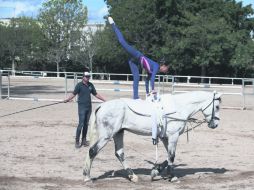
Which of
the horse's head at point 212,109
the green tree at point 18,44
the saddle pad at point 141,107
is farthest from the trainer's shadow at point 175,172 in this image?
the green tree at point 18,44

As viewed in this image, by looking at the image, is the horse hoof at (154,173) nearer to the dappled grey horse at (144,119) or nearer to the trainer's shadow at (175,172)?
the dappled grey horse at (144,119)

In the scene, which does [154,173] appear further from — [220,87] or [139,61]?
[220,87]

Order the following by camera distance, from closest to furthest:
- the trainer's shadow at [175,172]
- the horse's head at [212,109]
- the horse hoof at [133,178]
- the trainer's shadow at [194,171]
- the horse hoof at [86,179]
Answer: the horse hoof at [86,179], the horse hoof at [133,178], the horse's head at [212,109], the trainer's shadow at [175,172], the trainer's shadow at [194,171]

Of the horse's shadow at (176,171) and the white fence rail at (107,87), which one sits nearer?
the horse's shadow at (176,171)

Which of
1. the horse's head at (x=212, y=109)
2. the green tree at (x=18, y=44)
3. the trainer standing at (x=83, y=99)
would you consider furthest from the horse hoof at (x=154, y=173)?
the green tree at (x=18, y=44)

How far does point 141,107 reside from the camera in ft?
27.4

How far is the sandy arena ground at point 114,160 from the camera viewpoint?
8188 mm

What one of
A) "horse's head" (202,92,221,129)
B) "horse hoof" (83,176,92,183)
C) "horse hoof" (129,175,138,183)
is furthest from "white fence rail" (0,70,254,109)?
"horse hoof" (83,176,92,183)

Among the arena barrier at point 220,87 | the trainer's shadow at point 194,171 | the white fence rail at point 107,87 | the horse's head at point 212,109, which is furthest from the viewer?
the white fence rail at point 107,87

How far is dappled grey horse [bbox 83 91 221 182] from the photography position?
816 centimetres

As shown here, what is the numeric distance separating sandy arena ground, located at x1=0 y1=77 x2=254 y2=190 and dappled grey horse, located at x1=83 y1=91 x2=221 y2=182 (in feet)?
1.62

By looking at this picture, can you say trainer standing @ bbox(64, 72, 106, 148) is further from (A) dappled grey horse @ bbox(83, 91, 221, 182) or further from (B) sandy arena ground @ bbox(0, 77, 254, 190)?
(A) dappled grey horse @ bbox(83, 91, 221, 182)

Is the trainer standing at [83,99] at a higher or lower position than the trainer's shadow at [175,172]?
higher

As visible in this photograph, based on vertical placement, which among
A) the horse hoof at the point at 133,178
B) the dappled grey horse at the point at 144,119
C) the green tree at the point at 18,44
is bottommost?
the horse hoof at the point at 133,178
